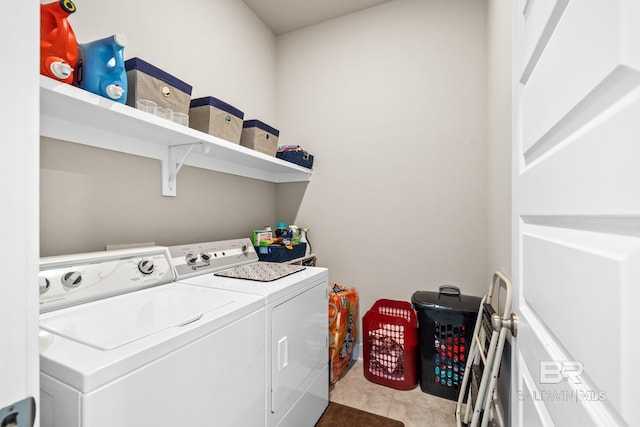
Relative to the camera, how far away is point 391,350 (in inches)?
78.8

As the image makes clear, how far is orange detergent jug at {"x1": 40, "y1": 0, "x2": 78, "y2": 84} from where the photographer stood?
0.90 metres

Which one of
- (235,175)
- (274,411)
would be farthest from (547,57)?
(235,175)

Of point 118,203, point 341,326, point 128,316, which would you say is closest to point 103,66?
point 118,203

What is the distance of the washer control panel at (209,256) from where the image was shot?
4.81ft

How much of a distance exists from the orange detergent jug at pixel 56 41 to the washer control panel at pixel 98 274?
2.10ft

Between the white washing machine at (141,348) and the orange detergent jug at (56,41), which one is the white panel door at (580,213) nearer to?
the white washing machine at (141,348)

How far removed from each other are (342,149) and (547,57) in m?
1.89

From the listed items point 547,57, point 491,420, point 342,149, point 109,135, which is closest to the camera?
point 547,57

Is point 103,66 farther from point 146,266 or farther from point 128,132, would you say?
point 146,266

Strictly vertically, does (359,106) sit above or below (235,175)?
above

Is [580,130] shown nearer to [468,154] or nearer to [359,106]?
[468,154]

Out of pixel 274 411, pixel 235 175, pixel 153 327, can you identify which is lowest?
pixel 274 411

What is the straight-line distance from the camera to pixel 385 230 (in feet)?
7.61

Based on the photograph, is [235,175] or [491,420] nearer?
[491,420]
